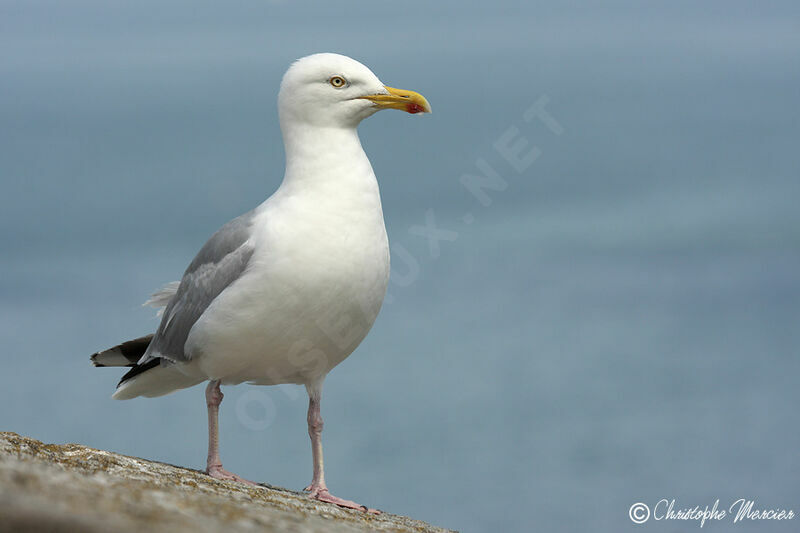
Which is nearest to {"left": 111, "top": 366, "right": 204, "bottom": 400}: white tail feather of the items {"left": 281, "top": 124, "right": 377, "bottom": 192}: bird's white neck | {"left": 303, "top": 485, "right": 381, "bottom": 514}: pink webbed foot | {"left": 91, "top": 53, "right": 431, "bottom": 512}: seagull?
{"left": 91, "top": 53, "right": 431, "bottom": 512}: seagull

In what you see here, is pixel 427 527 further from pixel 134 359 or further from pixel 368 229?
pixel 134 359

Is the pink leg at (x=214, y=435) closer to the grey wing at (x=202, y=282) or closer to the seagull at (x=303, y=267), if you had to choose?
the seagull at (x=303, y=267)

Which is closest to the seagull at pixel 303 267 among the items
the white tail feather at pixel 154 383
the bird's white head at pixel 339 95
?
the bird's white head at pixel 339 95

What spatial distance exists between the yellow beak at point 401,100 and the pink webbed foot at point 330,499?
15.1 feet

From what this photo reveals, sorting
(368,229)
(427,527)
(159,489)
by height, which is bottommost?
(159,489)

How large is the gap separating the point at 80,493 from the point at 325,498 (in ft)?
18.2

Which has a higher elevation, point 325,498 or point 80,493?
point 325,498

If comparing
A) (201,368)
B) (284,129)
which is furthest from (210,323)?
(284,129)

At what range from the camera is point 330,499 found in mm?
11297

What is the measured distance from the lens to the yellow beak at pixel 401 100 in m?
11.7

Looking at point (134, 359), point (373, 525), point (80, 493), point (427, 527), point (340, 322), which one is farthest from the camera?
point (134, 359)

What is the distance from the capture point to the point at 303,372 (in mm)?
11852

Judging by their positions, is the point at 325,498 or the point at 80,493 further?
the point at 325,498

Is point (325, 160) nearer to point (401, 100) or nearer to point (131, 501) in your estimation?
point (401, 100)
